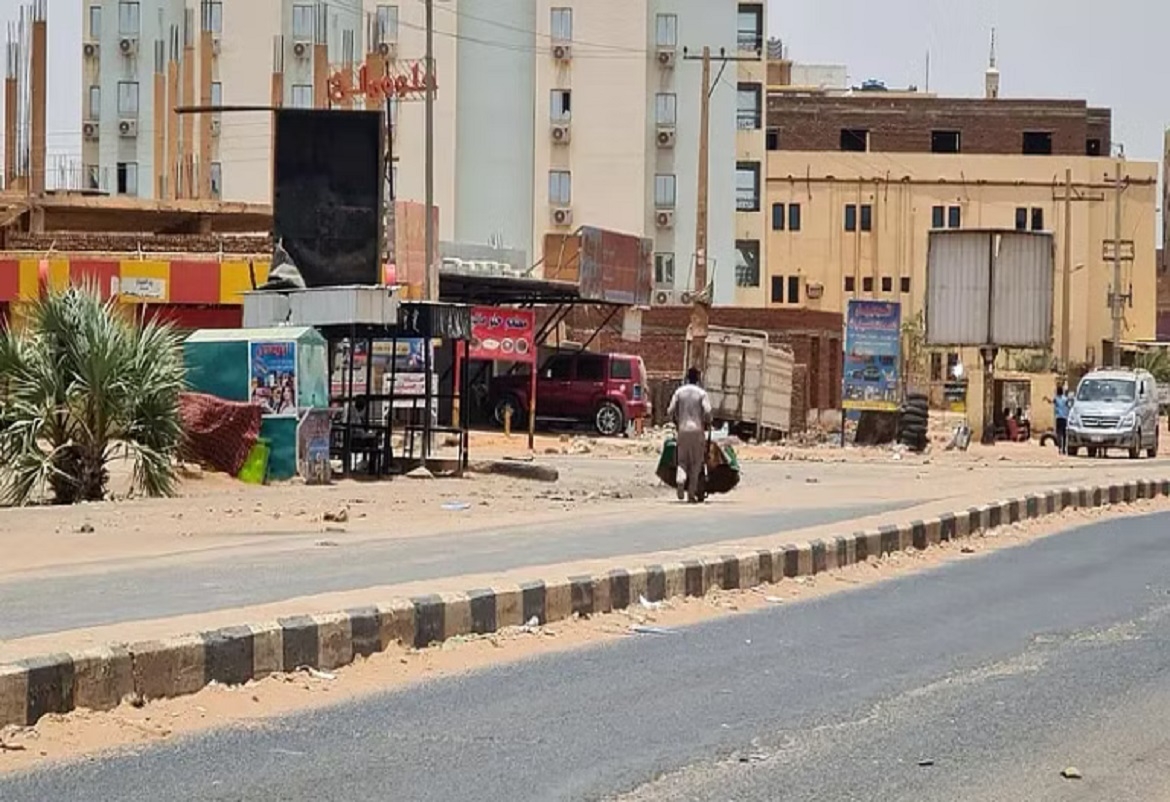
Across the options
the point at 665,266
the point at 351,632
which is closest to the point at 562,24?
the point at 665,266

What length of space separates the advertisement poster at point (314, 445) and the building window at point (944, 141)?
211 ft

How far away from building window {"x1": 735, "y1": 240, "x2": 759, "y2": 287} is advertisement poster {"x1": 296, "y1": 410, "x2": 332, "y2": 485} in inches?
2086

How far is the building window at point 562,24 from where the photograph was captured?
244ft

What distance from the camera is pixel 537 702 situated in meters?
9.72

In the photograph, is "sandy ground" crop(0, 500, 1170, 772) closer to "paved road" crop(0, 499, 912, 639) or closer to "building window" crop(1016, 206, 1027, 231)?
"paved road" crop(0, 499, 912, 639)

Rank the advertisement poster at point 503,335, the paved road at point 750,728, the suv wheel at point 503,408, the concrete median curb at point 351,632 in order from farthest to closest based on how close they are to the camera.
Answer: the suv wheel at point 503,408 → the advertisement poster at point 503,335 → the concrete median curb at point 351,632 → the paved road at point 750,728

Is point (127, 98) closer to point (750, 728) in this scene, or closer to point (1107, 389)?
point (1107, 389)

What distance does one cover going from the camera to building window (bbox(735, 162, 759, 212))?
253 ft

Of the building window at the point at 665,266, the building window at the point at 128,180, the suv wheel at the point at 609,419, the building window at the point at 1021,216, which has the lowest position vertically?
the suv wheel at the point at 609,419

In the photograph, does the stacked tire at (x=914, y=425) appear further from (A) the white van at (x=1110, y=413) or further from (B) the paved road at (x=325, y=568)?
(B) the paved road at (x=325, y=568)

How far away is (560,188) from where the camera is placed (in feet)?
245

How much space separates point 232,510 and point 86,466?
2572 mm

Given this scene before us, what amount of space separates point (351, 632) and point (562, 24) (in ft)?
216

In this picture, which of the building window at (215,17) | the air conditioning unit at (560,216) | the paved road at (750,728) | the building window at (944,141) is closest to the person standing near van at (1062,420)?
the air conditioning unit at (560,216)
